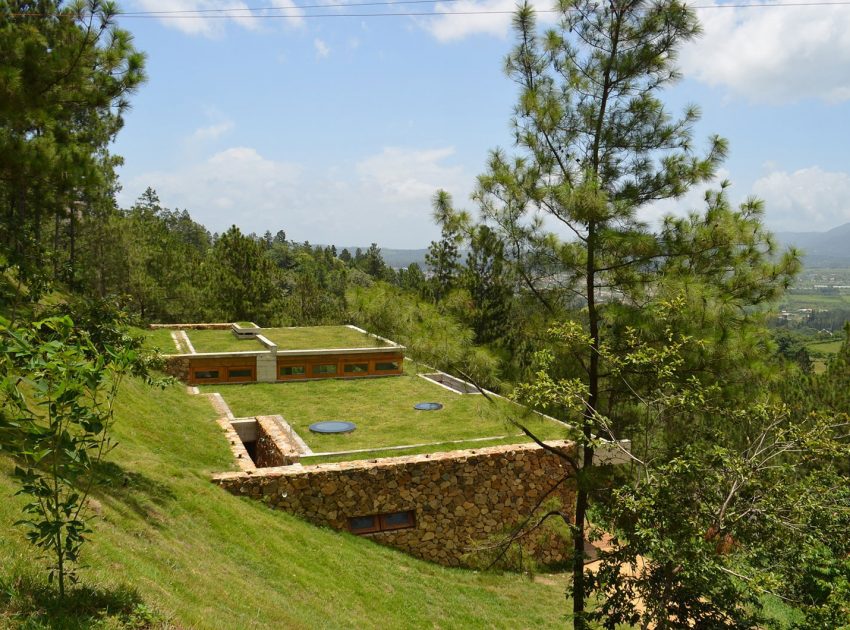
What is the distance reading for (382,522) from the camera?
11.6m

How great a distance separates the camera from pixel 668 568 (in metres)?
4.94

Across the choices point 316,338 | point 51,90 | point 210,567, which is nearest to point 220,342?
point 316,338

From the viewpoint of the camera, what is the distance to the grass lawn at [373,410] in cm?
1314

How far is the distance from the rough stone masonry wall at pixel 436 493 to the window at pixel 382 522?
0.36 feet

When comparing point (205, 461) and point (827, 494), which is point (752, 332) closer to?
point (827, 494)

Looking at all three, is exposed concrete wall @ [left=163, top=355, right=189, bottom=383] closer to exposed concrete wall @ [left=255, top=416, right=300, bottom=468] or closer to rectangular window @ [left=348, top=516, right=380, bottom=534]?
exposed concrete wall @ [left=255, top=416, right=300, bottom=468]

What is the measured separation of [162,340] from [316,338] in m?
5.69

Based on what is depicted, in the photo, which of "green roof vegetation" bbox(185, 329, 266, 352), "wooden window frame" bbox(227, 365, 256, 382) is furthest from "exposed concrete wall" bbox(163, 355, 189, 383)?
"green roof vegetation" bbox(185, 329, 266, 352)

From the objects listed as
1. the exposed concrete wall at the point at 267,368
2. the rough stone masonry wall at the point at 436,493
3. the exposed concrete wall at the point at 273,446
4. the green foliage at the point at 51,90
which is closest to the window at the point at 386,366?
the exposed concrete wall at the point at 267,368

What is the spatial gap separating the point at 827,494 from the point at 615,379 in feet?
7.98

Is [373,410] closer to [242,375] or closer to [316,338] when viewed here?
[242,375]

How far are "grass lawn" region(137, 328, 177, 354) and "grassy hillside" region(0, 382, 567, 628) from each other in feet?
20.0

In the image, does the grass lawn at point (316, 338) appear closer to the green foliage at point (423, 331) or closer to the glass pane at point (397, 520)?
the glass pane at point (397, 520)

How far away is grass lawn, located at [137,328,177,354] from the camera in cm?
1908
